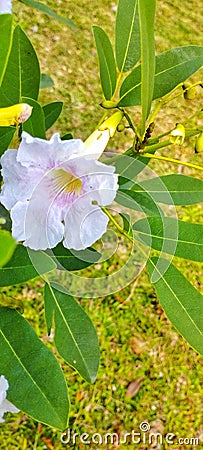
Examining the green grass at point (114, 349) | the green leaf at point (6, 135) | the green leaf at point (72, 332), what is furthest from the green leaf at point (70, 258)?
the green grass at point (114, 349)

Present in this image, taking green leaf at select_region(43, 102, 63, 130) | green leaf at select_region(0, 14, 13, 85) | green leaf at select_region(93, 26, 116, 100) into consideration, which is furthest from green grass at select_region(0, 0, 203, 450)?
green leaf at select_region(0, 14, 13, 85)

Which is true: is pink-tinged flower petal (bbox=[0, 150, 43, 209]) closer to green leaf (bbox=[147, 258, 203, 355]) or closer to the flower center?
the flower center

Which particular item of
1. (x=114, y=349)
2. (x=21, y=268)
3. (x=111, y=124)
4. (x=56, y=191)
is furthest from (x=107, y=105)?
(x=114, y=349)

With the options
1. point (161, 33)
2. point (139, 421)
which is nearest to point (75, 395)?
point (139, 421)

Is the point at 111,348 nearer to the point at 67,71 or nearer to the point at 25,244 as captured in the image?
the point at 67,71

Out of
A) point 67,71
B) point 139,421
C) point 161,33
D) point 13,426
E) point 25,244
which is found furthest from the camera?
point 161,33

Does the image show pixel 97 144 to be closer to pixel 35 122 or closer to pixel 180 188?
pixel 35 122
